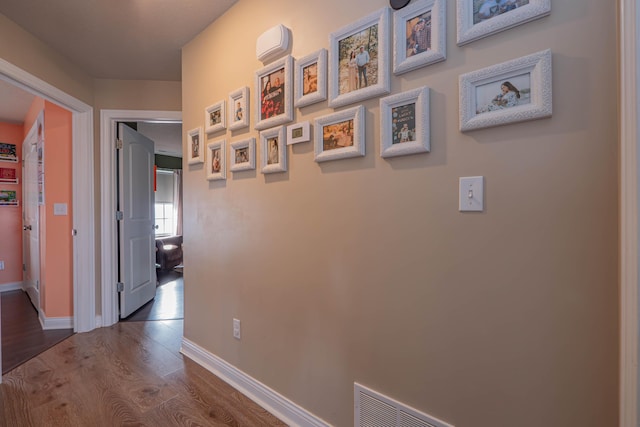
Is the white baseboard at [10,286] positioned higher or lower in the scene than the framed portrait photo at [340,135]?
lower

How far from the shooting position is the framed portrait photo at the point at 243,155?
1805mm

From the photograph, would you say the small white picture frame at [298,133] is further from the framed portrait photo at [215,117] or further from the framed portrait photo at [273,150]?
the framed portrait photo at [215,117]

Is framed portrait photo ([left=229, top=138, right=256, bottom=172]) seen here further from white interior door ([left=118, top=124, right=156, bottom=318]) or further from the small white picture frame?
white interior door ([left=118, top=124, right=156, bottom=318])

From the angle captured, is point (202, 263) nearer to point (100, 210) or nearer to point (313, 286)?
point (313, 286)

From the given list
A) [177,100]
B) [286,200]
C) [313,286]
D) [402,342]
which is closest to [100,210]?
[177,100]

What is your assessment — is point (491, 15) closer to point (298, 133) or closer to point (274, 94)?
point (298, 133)

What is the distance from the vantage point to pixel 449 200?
1.08 metres

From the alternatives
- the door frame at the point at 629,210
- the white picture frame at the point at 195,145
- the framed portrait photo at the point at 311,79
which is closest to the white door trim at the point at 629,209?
the door frame at the point at 629,210

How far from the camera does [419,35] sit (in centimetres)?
113

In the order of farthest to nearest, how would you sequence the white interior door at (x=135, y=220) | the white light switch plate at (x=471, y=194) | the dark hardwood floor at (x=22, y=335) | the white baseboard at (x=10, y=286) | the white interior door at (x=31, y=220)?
the white baseboard at (x=10, y=286) → the white interior door at (x=31, y=220) → the white interior door at (x=135, y=220) → the dark hardwood floor at (x=22, y=335) → the white light switch plate at (x=471, y=194)

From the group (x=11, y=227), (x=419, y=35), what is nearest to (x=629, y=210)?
(x=419, y=35)

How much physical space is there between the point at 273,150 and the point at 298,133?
21 centimetres

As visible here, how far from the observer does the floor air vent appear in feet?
3.77

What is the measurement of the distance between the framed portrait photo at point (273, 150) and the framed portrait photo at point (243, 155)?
88 millimetres
